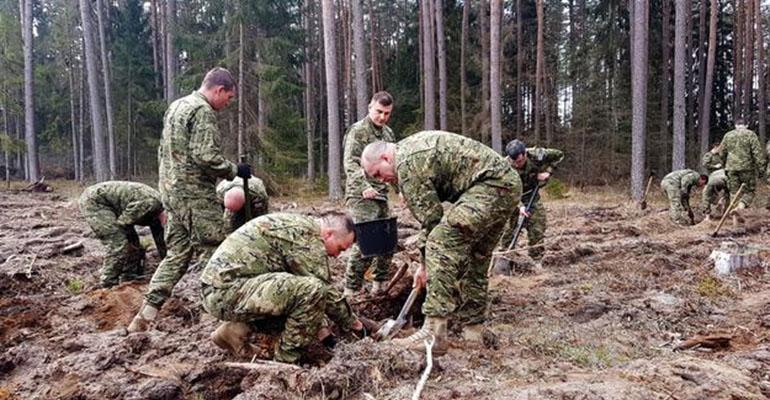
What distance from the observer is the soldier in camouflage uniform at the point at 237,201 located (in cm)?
498

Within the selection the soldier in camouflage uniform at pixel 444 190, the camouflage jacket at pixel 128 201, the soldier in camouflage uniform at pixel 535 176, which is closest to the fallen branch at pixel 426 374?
the soldier in camouflage uniform at pixel 444 190

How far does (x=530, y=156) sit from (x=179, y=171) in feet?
13.8

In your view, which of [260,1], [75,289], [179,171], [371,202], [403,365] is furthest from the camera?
[260,1]

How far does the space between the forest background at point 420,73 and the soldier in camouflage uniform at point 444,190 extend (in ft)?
38.2

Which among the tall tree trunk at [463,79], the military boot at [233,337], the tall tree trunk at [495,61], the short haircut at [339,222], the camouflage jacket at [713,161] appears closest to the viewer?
the military boot at [233,337]

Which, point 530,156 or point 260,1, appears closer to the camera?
point 530,156

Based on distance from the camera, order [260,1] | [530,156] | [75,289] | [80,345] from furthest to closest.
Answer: [260,1]
[530,156]
[75,289]
[80,345]

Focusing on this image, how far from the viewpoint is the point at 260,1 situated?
16.4 metres

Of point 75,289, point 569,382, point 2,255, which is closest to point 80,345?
point 75,289

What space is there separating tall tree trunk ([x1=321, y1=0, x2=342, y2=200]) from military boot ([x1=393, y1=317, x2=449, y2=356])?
1213 centimetres

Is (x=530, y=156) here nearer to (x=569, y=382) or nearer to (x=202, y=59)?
(x=569, y=382)

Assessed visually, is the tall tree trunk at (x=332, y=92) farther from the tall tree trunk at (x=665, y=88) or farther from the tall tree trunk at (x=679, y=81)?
the tall tree trunk at (x=665, y=88)

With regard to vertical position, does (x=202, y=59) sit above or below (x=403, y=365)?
above

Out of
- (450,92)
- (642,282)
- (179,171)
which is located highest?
(450,92)
